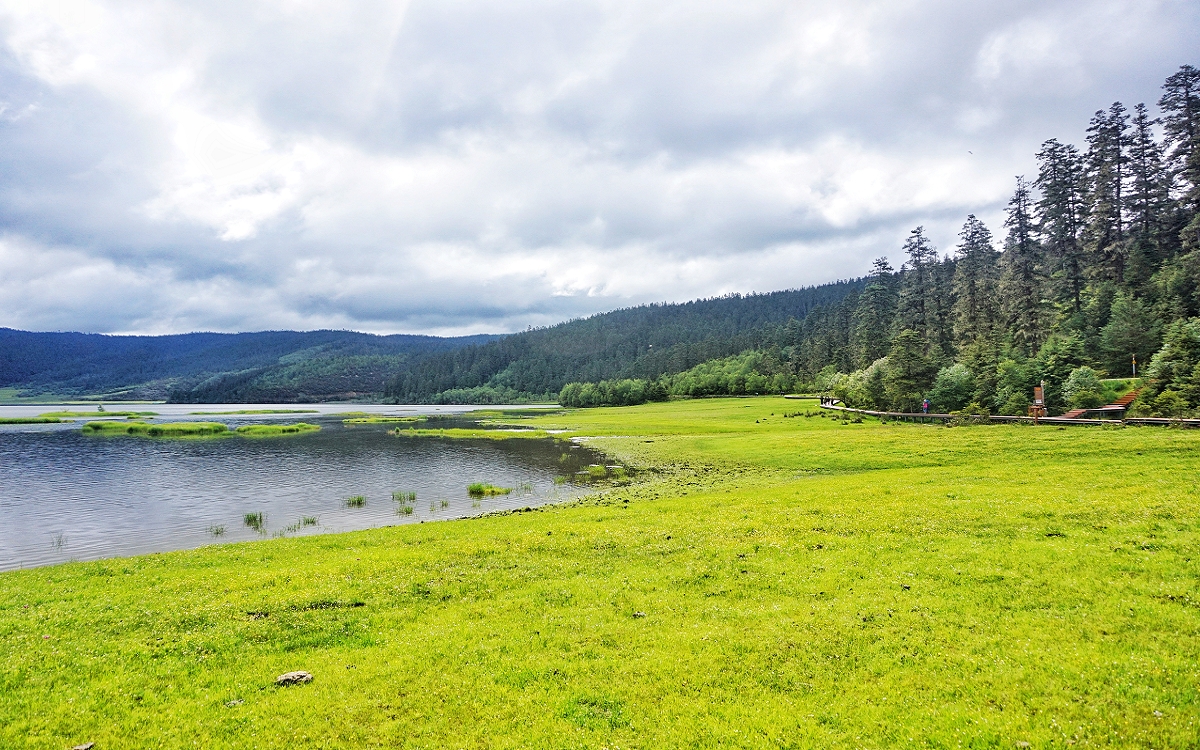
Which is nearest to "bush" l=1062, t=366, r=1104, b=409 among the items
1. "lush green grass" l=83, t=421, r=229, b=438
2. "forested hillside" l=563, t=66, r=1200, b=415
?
"forested hillside" l=563, t=66, r=1200, b=415

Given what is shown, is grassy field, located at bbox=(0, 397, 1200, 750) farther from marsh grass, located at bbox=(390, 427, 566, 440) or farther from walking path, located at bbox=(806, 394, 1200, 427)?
marsh grass, located at bbox=(390, 427, 566, 440)

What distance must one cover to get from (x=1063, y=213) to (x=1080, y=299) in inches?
590

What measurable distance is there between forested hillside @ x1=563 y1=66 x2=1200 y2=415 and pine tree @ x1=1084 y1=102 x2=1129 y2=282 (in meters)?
0.15

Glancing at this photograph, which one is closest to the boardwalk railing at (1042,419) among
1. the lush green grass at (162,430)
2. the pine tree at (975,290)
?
the pine tree at (975,290)

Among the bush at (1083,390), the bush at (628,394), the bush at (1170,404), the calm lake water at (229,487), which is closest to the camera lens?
the calm lake water at (229,487)

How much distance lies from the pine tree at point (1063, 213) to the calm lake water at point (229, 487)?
2592 inches

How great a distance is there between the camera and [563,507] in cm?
3384

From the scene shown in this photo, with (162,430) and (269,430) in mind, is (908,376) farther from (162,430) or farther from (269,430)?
(162,430)

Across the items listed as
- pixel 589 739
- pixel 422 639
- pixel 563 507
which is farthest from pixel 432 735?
pixel 563 507

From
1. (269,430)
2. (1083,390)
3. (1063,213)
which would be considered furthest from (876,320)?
(269,430)

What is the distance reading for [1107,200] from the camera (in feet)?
235

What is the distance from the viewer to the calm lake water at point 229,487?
3181 centimetres

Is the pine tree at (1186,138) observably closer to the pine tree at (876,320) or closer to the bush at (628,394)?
the pine tree at (876,320)

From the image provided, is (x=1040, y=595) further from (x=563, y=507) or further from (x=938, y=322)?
(x=938, y=322)
